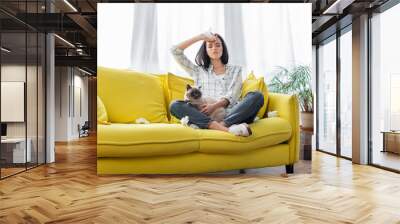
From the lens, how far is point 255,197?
3818 millimetres

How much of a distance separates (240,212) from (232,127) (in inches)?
71.2

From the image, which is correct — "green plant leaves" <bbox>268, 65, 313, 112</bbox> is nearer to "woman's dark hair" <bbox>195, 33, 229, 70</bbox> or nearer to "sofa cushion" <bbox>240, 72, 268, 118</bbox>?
"sofa cushion" <bbox>240, 72, 268, 118</bbox>

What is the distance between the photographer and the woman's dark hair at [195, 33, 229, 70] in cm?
504

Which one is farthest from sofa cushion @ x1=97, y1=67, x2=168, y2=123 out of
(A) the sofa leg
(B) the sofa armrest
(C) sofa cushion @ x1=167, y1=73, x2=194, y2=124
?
(A) the sofa leg

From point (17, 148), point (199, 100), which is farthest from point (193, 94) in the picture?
point (17, 148)

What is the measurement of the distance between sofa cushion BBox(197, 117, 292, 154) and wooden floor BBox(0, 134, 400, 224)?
14.8 inches

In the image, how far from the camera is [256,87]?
197 inches

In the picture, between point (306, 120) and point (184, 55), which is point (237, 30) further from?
point (306, 120)

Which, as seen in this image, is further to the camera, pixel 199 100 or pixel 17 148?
pixel 17 148

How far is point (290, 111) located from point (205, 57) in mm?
1266

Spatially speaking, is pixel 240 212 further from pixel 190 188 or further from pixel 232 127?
pixel 232 127

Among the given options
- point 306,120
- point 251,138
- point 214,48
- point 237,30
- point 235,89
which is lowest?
point 251,138

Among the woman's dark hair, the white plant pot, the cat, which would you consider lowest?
the white plant pot

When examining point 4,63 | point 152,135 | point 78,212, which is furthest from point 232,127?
point 4,63
